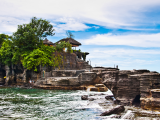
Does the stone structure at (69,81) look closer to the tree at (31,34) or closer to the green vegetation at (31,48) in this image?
the green vegetation at (31,48)

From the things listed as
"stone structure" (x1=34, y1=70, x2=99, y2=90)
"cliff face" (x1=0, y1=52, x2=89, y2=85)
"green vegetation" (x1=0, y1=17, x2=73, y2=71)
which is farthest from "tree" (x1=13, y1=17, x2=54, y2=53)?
"stone structure" (x1=34, y1=70, x2=99, y2=90)

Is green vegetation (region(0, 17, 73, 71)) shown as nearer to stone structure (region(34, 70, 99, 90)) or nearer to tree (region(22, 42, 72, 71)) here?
tree (region(22, 42, 72, 71))

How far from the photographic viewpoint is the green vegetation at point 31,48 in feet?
87.8

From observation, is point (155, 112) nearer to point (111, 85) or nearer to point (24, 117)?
point (111, 85)

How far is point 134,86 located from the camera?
11.9 m

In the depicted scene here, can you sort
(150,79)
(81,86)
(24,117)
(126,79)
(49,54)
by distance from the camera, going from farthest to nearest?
(49,54) → (81,86) → (126,79) → (150,79) → (24,117)

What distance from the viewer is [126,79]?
12102 millimetres

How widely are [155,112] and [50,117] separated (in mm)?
5606

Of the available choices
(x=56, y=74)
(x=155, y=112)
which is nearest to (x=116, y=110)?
(x=155, y=112)

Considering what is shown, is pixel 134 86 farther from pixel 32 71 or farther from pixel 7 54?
pixel 7 54

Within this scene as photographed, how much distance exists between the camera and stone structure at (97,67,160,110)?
10055 millimetres

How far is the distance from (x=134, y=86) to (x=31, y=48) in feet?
67.9

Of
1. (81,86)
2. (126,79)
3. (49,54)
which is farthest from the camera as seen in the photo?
(49,54)

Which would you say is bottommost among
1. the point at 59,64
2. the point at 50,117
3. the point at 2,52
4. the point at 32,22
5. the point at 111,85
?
the point at 50,117
